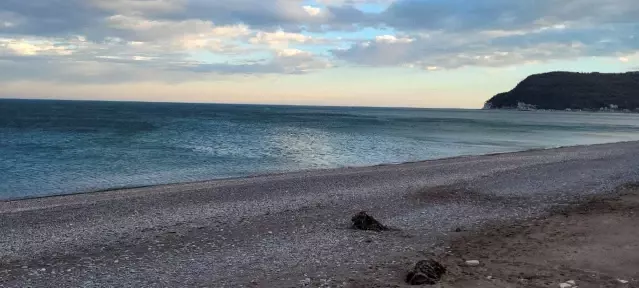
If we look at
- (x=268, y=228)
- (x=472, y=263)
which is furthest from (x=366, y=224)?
(x=472, y=263)

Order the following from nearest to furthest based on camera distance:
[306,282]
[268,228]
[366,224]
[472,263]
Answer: [306,282] < [472,263] < [366,224] < [268,228]

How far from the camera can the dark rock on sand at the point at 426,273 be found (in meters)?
7.34

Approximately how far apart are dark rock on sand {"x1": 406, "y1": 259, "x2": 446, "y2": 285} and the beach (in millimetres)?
221

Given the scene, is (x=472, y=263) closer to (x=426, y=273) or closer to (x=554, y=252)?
(x=426, y=273)

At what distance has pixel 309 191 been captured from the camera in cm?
1739

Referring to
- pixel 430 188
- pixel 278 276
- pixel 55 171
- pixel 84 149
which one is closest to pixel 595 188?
pixel 430 188

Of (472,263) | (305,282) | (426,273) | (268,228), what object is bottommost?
(268,228)

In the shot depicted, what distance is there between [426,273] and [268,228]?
4.91m

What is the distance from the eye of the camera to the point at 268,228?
11578 millimetres

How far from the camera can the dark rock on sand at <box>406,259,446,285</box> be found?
734 cm

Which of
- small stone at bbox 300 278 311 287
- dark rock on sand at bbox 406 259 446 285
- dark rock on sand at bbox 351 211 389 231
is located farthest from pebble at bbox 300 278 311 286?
dark rock on sand at bbox 351 211 389 231

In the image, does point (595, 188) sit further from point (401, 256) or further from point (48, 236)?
point (48, 236)

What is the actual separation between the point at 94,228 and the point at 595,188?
14876 mm

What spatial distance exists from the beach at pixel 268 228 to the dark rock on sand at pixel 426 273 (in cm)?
22
